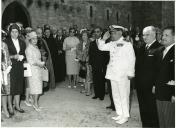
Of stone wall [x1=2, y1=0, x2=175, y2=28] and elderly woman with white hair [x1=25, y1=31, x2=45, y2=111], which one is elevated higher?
stone wall [x1=2, y1=0, x2=175, y2=28]

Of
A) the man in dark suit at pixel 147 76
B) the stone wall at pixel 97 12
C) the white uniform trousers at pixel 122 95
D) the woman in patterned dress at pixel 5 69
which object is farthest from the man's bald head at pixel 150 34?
the stone wall at pixel 97 12

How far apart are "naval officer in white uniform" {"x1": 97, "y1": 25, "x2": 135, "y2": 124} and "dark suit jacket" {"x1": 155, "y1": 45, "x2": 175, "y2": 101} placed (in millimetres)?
1489

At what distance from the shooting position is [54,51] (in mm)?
9312

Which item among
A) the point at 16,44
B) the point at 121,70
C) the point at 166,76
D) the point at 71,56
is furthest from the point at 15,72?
the point at 71,56

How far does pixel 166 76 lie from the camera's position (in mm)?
3980

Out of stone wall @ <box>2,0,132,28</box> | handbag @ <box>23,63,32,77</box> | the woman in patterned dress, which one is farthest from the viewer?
stone wall @ <box>2,0,132,28</box>

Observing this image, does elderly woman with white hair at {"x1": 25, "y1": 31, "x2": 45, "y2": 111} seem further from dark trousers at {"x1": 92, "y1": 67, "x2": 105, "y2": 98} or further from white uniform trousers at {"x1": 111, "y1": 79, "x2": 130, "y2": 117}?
dark trousers at {"x1": 92, "y1": 67, "x2": 105, "y2": 98}

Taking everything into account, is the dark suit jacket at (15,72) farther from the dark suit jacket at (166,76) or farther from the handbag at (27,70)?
the dark suit jacket at (166,76)

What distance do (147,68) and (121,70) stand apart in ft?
3.03

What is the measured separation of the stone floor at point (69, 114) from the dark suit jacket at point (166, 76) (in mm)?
1640

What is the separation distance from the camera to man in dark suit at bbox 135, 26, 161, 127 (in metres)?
4.69

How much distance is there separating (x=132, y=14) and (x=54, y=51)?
43.4 ft

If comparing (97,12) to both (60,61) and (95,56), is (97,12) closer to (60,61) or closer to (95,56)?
(60,61)

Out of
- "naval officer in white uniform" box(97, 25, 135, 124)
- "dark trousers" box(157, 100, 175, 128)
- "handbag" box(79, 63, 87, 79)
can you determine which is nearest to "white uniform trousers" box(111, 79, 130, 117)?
"naval officer in white uniform" box(97, 25, 135, 124)
